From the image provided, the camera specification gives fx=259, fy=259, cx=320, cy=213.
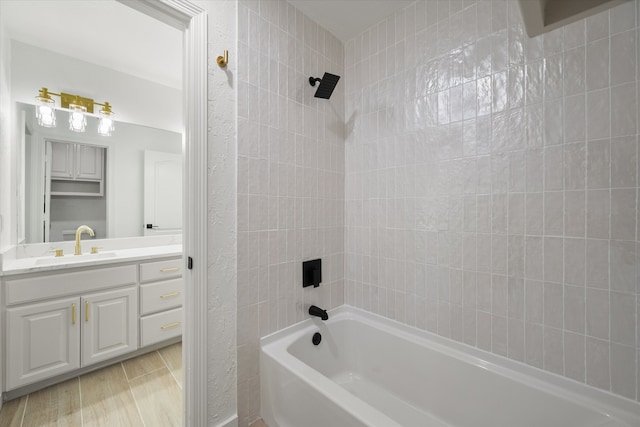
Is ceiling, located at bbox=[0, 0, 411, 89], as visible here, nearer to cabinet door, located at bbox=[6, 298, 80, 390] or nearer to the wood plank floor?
cabinet door, located at bbox=[6, 298, 80, 390]

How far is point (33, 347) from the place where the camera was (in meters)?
1.66

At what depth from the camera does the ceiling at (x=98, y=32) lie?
1.66 metres

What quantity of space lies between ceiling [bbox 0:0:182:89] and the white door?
0.82 m

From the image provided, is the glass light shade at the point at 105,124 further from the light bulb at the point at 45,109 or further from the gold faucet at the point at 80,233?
the gold faucet at the point at 80,233

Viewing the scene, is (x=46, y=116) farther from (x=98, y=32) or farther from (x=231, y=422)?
(x=231, y=422)

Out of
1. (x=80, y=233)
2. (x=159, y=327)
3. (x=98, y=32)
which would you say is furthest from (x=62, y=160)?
(x=159, y=327)

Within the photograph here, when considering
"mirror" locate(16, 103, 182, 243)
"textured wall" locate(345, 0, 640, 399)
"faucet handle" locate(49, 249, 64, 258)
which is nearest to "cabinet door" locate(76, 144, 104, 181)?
"mirror" locate(16, 103, 182, 243)

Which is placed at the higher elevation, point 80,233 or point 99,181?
point 99,181

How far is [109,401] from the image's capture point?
1.65 metres

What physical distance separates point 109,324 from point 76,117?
5.66 feet

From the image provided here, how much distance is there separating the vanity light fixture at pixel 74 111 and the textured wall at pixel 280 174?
1.84m

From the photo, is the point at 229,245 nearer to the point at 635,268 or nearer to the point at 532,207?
the point at 532,207

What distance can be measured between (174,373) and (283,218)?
1545 mm

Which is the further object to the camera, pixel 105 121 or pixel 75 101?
pixel 105 121
